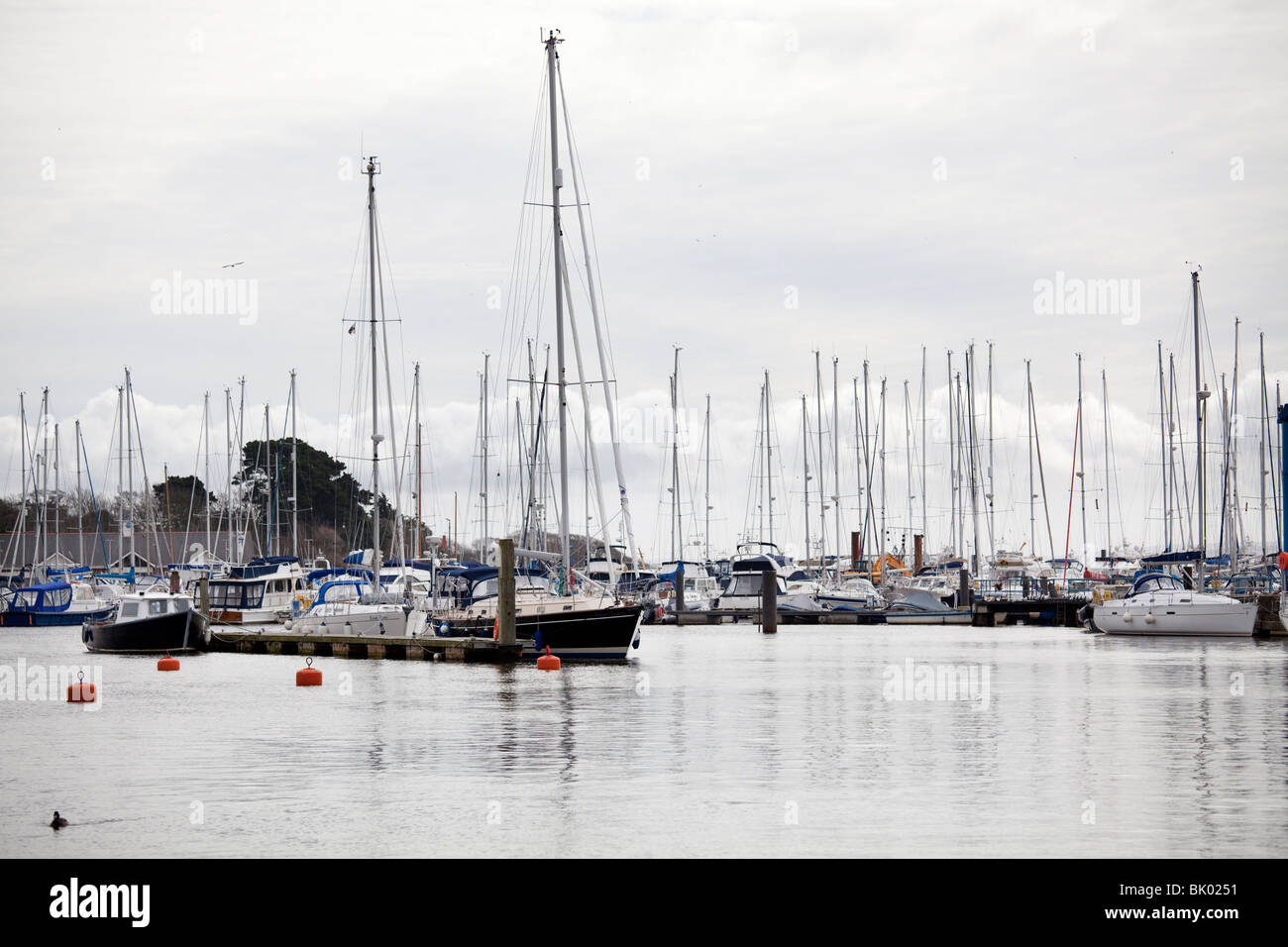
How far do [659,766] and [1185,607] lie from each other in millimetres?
46258

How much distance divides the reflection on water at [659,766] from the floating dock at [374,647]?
1405 mm

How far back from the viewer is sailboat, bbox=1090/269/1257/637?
63438mm

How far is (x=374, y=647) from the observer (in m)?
55.7

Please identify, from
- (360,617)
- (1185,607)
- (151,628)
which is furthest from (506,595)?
(1185,607)

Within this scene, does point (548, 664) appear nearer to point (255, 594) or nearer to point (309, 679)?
point (309, 679)

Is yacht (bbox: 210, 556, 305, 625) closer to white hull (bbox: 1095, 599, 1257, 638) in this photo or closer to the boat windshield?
white hull (bbox: 1095, 599, 1257, 638)

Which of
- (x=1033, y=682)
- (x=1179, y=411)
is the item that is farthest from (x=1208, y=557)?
(x=1033, y=682)

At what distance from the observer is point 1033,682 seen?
43.0 m

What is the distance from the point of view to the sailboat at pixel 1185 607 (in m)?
63.4

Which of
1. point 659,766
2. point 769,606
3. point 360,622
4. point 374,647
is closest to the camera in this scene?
point 659,766

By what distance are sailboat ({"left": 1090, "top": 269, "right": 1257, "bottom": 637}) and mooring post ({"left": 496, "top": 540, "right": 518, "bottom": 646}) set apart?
32.0 metres
